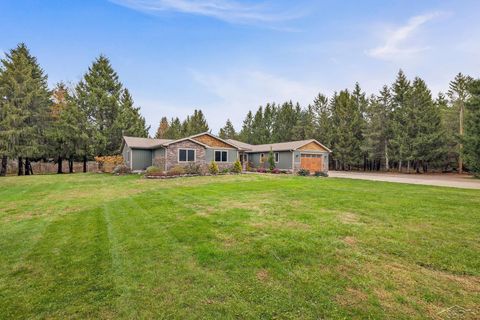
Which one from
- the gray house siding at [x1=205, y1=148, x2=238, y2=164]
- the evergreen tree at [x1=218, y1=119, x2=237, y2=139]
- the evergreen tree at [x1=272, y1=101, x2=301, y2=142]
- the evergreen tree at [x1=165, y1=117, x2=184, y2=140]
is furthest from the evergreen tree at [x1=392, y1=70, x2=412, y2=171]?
the evergreen tree at [x1=165, y1=117, x2=184, y2=140]

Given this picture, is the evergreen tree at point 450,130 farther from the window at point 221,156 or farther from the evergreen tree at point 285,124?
the window at point 221,156

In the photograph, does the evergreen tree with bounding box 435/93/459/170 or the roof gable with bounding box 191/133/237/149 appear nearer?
the roof gable with bounding box 191/133/237/149

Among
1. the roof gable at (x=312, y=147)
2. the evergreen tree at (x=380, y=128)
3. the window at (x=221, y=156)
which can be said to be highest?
Result: the evergreen tree at (x=380, y=128)

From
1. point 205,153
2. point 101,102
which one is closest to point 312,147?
point 205,153

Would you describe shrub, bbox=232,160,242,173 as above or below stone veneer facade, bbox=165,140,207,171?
below

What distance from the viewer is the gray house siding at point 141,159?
2245 centimetres

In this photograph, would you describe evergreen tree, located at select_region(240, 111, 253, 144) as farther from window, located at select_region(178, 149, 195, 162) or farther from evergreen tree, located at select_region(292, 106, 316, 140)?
window, located at select_region(178, 149, 195, 162)

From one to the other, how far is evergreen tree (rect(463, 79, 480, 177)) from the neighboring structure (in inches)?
482

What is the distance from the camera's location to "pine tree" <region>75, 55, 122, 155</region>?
29.7 m

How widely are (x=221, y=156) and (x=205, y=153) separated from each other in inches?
74.3

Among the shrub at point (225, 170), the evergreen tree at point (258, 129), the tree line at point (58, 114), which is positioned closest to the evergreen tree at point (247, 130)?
the evergreen tree at point (258, 129)

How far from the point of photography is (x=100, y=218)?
6.48 metres

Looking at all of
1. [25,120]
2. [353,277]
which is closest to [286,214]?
[353,277]

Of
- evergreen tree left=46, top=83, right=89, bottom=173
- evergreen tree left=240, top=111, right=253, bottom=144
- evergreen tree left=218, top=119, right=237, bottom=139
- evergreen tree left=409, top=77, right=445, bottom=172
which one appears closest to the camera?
evergreen tree left=46, top=83, right=89, bottom=173
